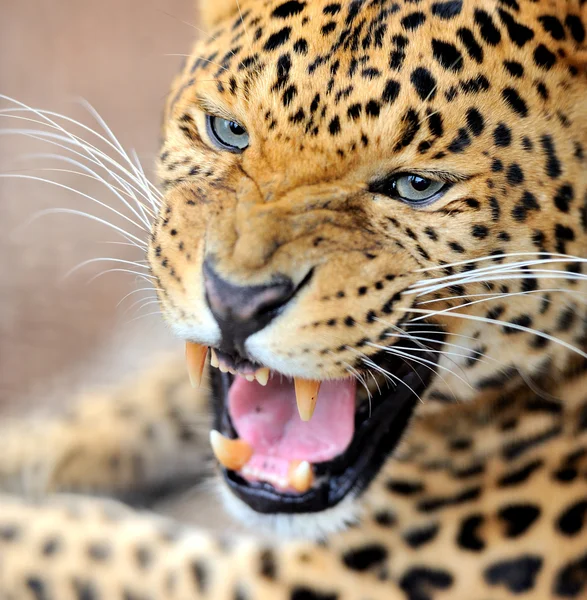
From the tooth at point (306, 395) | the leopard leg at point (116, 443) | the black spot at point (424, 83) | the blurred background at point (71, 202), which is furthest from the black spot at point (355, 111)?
the leopard leg at point (116, 443)

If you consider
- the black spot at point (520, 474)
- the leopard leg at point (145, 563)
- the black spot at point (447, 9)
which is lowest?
the leopard leg at point (145, 563)

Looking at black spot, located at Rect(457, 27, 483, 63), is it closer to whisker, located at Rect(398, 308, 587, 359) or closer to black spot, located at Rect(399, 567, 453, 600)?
whisker, located at Rect(398, 308, 587, 359)

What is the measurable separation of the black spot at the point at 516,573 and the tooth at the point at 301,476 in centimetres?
53

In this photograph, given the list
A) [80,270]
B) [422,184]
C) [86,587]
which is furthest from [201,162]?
[80,270]

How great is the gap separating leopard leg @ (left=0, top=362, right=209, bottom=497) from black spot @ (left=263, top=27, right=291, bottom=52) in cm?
170

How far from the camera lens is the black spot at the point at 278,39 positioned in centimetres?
214

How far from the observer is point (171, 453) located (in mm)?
3670

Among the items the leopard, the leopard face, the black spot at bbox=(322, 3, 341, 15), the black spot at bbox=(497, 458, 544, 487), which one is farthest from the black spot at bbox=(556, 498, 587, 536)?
the black spot at bbox=(322, 3, 341, 15)

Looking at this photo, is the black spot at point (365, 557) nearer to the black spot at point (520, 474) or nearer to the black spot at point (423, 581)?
the black spot at point (423, 581)

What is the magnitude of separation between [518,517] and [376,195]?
94 centimetres

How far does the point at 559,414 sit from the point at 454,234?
686 millimetres

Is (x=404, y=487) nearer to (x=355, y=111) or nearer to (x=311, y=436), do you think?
(x=311, y=436)

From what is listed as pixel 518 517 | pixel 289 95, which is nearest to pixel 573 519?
pixel 518 517

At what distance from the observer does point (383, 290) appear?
206 centimetres
